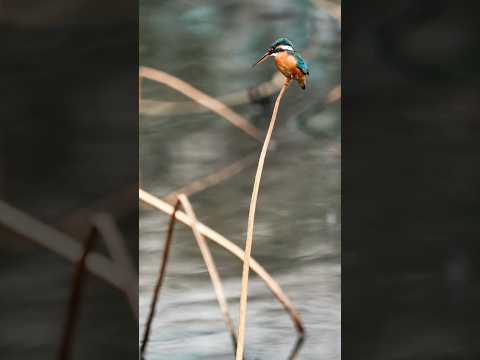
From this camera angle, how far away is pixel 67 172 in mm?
2896

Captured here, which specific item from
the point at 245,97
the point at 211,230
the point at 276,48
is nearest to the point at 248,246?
the point at 211,230

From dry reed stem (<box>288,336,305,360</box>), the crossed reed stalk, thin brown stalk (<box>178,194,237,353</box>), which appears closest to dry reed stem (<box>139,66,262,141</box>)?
the crossed reed stalk

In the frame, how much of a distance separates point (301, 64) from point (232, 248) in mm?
831

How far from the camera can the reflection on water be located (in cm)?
303

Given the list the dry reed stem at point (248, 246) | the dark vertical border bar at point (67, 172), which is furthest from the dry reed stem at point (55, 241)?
the dry reed stem at point (248, 246)

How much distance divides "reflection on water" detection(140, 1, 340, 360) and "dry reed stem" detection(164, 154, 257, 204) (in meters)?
0.02

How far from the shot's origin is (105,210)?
2941 mm

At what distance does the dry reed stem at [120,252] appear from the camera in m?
2.94

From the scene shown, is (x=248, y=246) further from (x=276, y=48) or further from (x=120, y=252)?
(x=276, y=48)
